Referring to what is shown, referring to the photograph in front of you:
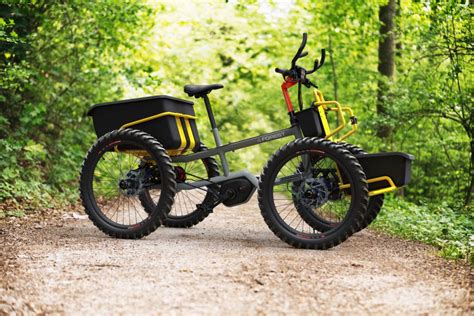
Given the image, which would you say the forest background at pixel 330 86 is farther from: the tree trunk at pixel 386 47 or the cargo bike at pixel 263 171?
the cargo bike at pixel 263 171

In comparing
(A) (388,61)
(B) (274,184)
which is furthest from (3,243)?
(A) (388,61)

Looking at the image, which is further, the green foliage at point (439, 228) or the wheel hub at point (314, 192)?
the wheel hub at point (314, 192)

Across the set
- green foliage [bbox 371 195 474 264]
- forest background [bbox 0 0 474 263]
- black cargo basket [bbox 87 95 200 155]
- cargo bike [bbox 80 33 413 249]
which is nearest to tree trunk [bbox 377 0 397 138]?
forest background [bbox 0 0 474 263]

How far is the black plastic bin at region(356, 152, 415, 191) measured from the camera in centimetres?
513

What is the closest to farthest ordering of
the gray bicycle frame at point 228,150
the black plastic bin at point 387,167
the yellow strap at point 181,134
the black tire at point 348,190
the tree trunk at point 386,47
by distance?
the black tire at point 348,190
the black plastic bin at point 387,167
the gray bicycle frame at point 228,150
the yellow strap at point 181,134
the tree trunk at point 386,47

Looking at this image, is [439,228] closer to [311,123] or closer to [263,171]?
[311,123]

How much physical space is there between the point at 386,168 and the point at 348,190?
365 millimetres

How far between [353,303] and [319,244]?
5.36ft

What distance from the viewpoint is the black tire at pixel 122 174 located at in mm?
5562

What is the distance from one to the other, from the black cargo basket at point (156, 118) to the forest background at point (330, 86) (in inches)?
74.5

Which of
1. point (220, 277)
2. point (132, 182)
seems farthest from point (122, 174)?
point (220, 277)

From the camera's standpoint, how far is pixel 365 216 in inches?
221

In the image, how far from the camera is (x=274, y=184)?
17.6 feet

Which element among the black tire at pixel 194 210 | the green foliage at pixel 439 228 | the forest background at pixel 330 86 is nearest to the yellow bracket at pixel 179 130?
the black tire at pixel 194 210
